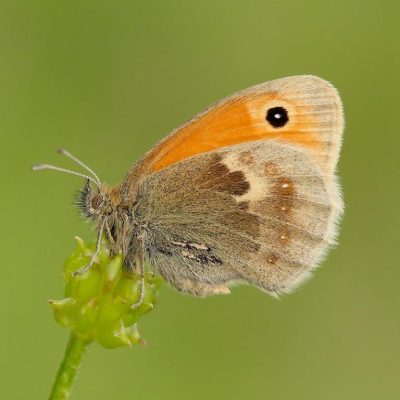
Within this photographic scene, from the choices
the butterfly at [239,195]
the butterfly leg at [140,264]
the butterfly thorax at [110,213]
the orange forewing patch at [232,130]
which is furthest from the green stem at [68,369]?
the orange forewing patch at [232,130]

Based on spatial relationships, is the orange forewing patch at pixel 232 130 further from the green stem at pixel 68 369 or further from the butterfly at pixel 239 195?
the green stem at pixel 68 369

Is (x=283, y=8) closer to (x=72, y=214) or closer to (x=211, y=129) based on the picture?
(x=72, y=214)

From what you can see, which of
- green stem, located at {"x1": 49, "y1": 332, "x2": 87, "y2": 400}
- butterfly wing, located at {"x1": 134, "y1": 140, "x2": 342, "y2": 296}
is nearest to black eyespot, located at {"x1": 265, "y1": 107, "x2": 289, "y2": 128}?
butterfly wing, located at {"x1": 134, "y1": 140, "x2": 342, "y2": 296}

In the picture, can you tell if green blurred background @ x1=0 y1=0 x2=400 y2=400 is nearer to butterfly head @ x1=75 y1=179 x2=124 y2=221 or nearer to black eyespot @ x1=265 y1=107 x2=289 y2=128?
butterfly head @ x1=75 y1=179 x2=124 y2=221

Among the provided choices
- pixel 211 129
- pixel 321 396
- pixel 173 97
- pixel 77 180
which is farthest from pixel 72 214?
pixel 211 129

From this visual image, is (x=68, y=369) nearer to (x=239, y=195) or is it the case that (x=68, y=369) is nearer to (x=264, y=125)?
(x=239, y=195)

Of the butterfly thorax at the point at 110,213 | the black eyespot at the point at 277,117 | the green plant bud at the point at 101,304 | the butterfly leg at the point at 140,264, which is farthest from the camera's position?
the black eyespot at the point at 277,117
